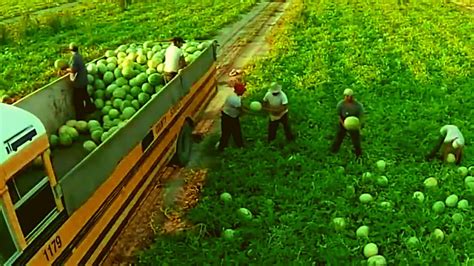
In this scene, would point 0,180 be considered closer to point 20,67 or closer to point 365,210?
point 365,210

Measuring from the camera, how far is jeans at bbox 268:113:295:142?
11531 millimetres

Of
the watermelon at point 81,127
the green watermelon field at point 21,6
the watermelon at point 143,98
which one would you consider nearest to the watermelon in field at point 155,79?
the watermelon at point 143,98

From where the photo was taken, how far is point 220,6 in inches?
1259

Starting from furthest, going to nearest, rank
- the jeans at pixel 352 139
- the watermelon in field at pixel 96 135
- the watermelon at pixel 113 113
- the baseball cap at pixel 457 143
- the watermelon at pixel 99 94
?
the watermelon at pixel 99 94, the watermelon at pixel 113 113, the jeans at pixel 352 139, the watermelon in field at pixel 96 135, the baseball cap at pixel 457 143

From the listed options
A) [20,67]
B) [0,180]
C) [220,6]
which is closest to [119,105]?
[0,180]

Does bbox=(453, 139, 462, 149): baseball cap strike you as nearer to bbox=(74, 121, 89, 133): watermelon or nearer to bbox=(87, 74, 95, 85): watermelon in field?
bbox=(74, 121, 89, 133): watermelon

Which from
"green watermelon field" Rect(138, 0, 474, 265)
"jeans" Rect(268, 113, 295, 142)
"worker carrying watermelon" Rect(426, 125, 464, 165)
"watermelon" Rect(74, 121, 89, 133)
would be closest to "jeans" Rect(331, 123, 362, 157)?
"green watermelon field" Rect(138, 0, 474, 265)

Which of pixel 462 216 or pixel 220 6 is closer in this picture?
pixel 462 216

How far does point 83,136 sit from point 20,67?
8641 mm

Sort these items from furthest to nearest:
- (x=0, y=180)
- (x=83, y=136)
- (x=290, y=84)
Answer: (x=290, y=84), (x=83, y=136), (x=0, y=180)

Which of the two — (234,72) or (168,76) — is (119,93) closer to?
(168,76)

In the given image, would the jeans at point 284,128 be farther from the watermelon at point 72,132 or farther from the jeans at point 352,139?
the watermelon at point 72,132

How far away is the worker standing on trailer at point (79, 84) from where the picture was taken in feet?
38.2

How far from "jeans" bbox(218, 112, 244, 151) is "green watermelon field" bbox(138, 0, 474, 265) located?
221 millimetres
